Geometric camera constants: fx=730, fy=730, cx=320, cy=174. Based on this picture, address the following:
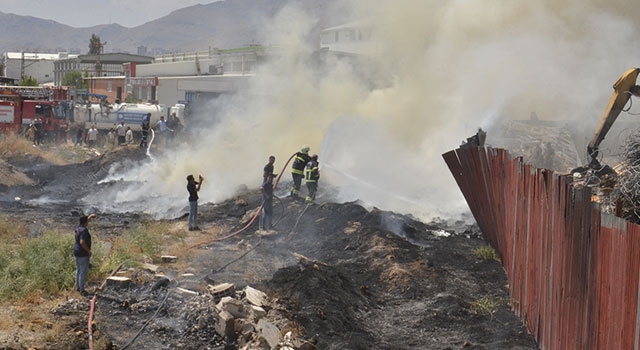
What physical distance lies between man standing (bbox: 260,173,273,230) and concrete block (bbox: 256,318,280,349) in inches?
277

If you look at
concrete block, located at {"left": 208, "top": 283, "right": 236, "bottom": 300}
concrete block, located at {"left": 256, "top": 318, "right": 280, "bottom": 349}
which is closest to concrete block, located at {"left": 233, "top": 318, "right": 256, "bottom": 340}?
concrete block, located at {"left": 256, "top": 318, "right": 280, "bottom": 349}

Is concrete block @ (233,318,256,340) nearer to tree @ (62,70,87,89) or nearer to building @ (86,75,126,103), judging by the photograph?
building @ (86,75,126,103)

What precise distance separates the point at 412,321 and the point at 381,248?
10.9ft

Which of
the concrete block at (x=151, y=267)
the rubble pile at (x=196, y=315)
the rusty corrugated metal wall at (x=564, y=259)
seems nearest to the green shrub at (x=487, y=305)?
the rusty corrugated metal wall at (x=564, y=259)

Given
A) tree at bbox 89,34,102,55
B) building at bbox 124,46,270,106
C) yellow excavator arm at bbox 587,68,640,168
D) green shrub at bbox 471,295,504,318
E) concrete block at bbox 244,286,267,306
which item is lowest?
green shrub at bbox 471,295,504,318

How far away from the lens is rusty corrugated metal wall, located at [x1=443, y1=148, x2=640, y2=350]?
5.63m

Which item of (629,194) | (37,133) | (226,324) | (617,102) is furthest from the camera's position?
(37,133)

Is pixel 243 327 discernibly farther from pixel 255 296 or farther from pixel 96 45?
pixel 96 45

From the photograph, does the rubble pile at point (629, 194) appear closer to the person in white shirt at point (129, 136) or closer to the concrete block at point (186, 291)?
the concrete block at point (186, 291)

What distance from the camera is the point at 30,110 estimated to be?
117 feet

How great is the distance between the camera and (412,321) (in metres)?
9.95

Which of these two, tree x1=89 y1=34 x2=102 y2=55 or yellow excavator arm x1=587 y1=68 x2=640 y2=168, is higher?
tree x1=89 y1=34 x2=102 y2=55

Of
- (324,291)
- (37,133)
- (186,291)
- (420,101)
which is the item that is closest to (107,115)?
(37,133)

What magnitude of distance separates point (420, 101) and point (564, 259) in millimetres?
18920
